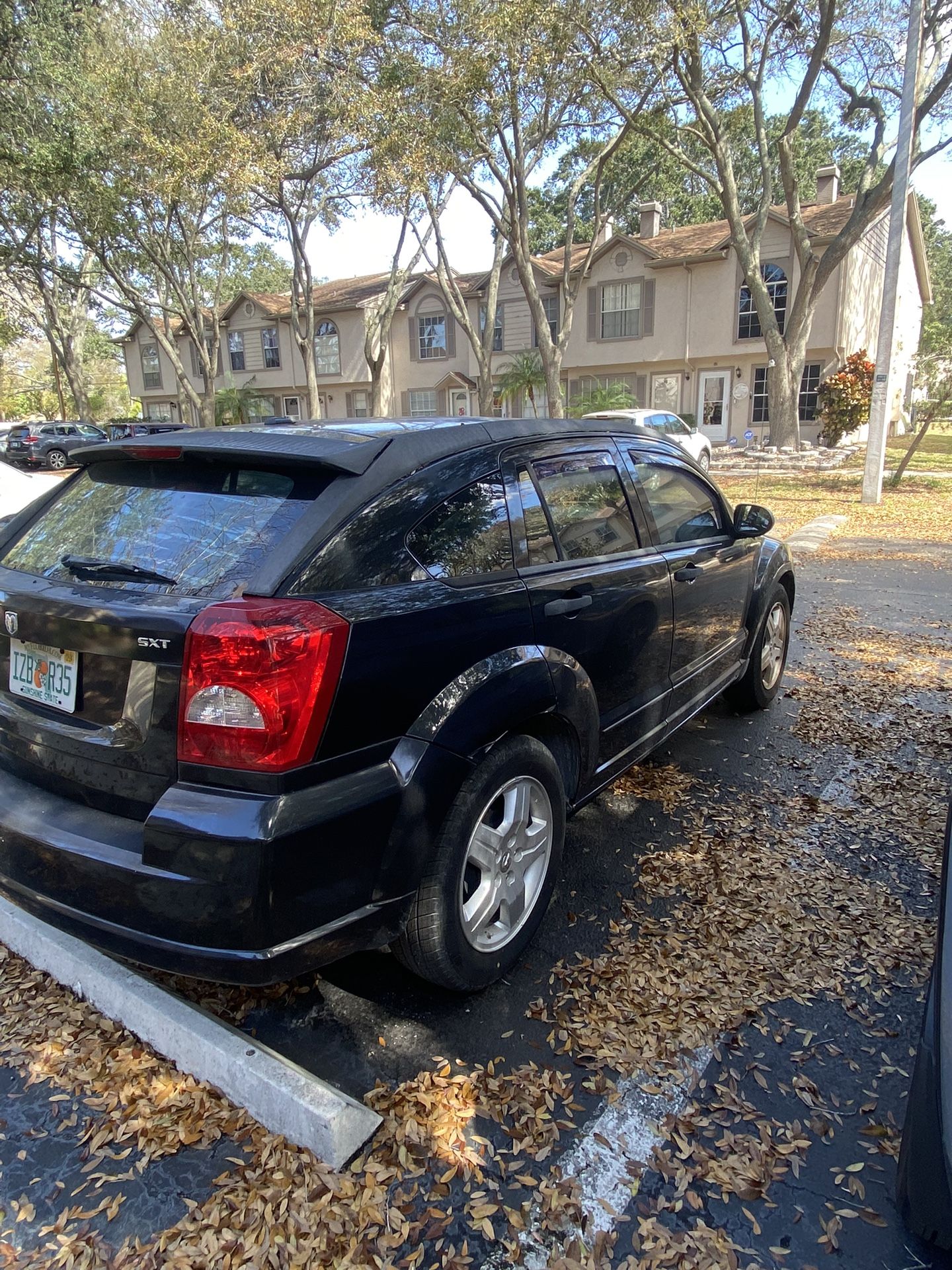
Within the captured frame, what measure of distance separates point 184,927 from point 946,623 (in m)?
7.00

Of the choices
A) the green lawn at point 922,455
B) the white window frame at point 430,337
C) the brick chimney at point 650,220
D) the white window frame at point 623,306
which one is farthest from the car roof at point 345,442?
the white window frame at point 430,337

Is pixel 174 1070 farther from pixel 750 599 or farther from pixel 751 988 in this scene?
pixel 750 599

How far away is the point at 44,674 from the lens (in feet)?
7.57

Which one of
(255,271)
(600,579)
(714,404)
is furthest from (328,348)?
(600,579)

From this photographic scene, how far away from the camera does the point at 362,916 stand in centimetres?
213

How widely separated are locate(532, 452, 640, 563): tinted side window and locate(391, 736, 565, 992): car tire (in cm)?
84

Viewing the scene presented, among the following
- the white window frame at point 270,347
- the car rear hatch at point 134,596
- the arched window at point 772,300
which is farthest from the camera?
the white window frame at point 270,347

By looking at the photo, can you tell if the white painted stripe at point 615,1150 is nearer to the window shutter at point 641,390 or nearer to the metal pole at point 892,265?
the metal pole at point 892,265

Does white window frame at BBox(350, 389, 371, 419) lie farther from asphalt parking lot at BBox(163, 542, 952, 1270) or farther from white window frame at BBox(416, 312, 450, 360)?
asphalt parking lot at BBox(163, 542, 952, 1270)

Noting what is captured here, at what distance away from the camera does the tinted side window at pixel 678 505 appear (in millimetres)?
3643

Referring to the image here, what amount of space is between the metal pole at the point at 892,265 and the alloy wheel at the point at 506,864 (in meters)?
13.0

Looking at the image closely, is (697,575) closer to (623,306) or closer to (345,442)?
(345,442)

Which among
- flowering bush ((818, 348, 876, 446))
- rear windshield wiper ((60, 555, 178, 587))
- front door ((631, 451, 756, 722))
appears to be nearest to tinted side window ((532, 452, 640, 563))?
front door ((631, 451, 756, 722))

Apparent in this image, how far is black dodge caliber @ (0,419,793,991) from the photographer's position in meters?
1.97
